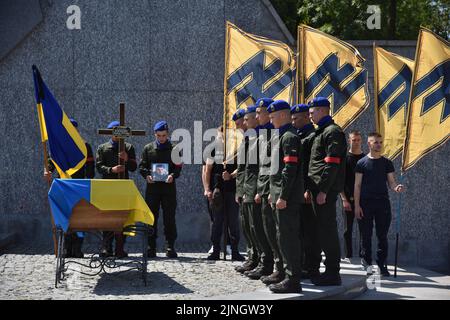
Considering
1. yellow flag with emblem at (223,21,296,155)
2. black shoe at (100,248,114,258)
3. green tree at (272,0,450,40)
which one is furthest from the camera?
green tree at (272,0,450,40)

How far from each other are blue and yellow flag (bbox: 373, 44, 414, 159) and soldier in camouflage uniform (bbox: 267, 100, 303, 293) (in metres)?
3.55

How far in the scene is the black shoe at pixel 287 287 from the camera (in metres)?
8.34

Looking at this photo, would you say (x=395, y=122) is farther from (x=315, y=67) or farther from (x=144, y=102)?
(x=144, y=102)

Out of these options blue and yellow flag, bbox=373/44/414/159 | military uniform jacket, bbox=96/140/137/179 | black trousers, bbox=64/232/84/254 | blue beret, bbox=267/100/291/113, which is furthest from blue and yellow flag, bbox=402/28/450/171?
black trousers, bbox=64/232/84/254

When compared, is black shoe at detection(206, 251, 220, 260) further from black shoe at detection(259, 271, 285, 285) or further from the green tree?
the green tree

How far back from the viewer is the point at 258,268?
9.86 m

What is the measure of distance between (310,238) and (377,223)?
182 centimetres

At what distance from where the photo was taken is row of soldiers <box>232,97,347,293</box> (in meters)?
8.45

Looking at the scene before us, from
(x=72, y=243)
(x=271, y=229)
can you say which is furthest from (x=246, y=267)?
(x=72, y=243)

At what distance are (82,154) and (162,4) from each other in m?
4.54

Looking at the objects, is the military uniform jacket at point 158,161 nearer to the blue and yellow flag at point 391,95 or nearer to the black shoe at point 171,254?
the black shoe at point 171,254

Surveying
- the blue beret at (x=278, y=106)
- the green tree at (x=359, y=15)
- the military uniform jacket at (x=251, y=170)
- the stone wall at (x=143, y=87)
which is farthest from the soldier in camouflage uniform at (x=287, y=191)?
the green tree at (x=359, y=15)

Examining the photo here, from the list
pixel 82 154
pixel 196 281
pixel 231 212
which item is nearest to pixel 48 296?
pixel 196 281

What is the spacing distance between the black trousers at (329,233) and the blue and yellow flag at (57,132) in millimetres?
3254
